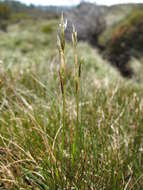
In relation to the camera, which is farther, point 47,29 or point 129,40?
point 47,29

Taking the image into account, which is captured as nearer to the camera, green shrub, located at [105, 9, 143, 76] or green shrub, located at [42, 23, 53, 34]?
green shrub, located at [105, 9, 143, 76]

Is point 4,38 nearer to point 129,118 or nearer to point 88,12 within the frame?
point 88,12

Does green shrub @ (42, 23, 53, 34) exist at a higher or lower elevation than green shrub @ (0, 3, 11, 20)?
higher

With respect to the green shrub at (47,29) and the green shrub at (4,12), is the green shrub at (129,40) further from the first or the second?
the green shrub at (4,12)

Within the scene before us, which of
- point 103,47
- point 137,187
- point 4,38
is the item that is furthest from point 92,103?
point 103,47

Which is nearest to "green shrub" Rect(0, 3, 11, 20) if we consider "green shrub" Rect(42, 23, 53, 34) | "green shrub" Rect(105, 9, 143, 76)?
"green shrub" Rect(42, 23, 53, 34)

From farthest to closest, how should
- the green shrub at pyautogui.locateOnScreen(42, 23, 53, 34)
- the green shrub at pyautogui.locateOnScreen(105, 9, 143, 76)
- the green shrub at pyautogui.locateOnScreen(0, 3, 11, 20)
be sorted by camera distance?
the green shrub at pyautogui.locateOnScreen(0, 3, 11, 20) → the green shrub at pyautogui.locateOnScreen(42, 23, 53, 34) → the green shrub at pyautogui.locateOnScreen(105, 9, 143, 76)

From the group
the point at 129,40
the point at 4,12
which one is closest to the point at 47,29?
the point at 129,40

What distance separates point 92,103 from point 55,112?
31 cm

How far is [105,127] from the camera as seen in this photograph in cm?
146

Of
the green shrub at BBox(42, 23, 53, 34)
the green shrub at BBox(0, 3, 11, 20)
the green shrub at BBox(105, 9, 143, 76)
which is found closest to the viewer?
the green shrub at BBox(105, 9, 143, 76)

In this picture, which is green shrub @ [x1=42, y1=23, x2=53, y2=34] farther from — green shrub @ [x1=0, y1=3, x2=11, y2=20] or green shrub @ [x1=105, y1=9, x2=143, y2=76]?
green shrub @ [x1=0, y1=3, x2=11, y2=20]

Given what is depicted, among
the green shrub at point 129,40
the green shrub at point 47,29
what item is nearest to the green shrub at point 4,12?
the green shrub at point 47,29

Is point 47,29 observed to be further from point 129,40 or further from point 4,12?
point 4,12
